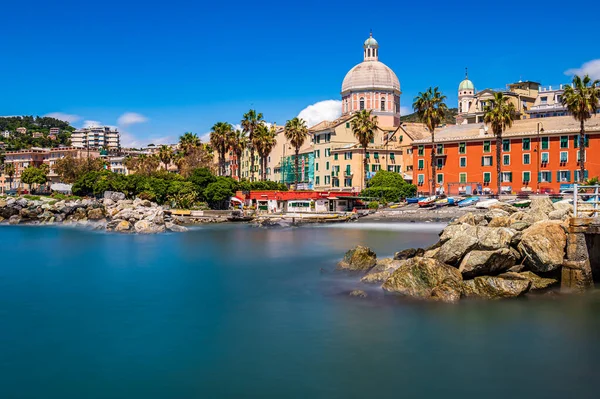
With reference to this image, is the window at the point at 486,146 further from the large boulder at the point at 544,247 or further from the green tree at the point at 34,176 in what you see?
the green tree at the point at 34,176

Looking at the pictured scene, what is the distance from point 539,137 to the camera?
71.9 m

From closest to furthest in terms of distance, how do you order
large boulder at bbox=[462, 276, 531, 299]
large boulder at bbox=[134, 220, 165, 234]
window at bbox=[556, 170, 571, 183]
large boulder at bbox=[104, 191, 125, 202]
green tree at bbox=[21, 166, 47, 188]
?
large boulder at bbox=[462, 276, 531, 299] → large boulder at bbox=[134, 220, 165, 234] → window at bbox=[556, 170, 571, 183] → large boulder at bbox=[104, 191, 125, 202] → green tree at bbox=[21, 166, 47, 188]

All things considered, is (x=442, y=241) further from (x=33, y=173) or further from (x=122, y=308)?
(x=33, y=173)

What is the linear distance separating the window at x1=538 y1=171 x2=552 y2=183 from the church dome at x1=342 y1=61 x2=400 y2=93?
44.9 metres

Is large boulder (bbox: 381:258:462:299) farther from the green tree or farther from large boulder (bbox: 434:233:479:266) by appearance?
the green tree

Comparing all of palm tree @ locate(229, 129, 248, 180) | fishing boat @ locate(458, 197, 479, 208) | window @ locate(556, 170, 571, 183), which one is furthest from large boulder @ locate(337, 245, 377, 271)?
palm tree @ locate(229, 129, 248, 180)

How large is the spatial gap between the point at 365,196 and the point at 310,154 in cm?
2367

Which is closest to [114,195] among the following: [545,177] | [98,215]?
[98,215]

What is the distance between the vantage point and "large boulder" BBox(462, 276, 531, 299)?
72.7 ft

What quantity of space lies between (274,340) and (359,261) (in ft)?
38.4

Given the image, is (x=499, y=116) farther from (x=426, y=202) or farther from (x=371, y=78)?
(x=371, y=78)

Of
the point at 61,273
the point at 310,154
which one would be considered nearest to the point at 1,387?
the point at 61,273

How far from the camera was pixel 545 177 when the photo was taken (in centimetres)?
7156

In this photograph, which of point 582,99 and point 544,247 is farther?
point 582,99
